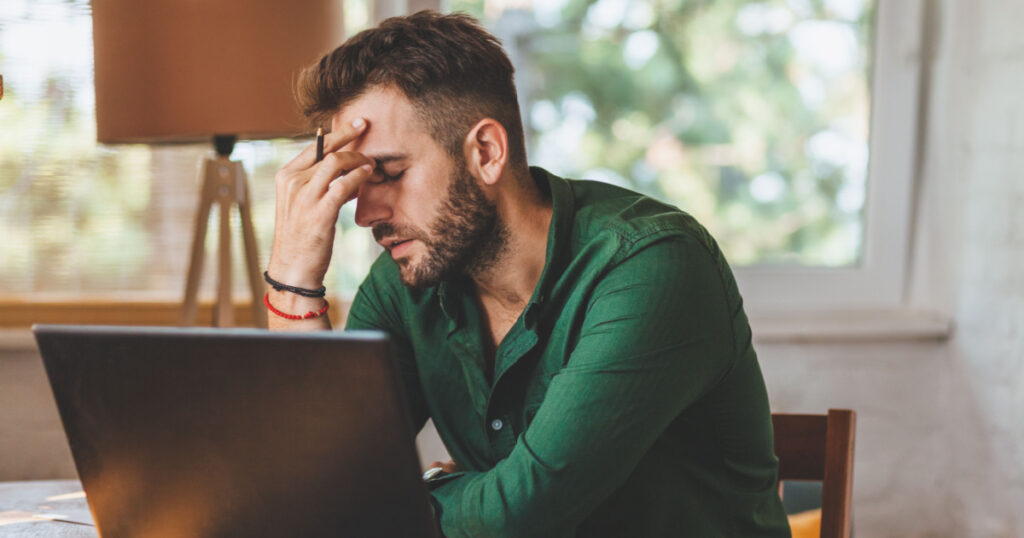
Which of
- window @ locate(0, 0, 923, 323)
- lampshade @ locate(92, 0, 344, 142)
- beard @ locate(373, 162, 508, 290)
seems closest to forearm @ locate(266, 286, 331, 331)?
beard @ locate(373, 162, 508, 290)

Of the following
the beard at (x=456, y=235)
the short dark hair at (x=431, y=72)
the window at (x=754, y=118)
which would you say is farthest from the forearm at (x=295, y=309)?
the window at (x=754, y=118)

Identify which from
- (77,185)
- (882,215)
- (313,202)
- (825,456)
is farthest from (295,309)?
(882,215)

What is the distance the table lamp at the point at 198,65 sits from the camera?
1.39 meters

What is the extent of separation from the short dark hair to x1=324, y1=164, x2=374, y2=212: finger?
0.10 meters

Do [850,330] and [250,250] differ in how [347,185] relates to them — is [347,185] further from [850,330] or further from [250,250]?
[850,330]

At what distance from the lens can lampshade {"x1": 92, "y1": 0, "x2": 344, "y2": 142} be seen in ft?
4.55

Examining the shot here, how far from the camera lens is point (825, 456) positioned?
1.20 meters

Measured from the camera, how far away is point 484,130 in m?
1.16

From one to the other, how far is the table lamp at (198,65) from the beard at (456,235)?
40 cm

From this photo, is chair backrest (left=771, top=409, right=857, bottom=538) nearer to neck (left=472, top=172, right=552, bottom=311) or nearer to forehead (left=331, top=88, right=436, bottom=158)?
neck (left=472, top=172, right=552, bottom=311)

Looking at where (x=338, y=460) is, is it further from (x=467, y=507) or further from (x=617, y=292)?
(x=617, y=292)

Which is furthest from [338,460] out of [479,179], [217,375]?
[479,179]

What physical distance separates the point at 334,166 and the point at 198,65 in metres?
0.44

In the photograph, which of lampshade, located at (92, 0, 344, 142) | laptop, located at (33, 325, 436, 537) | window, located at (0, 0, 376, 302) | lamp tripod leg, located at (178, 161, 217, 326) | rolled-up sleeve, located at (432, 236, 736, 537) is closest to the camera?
laptop, located at (33, 325, 436, 537)
